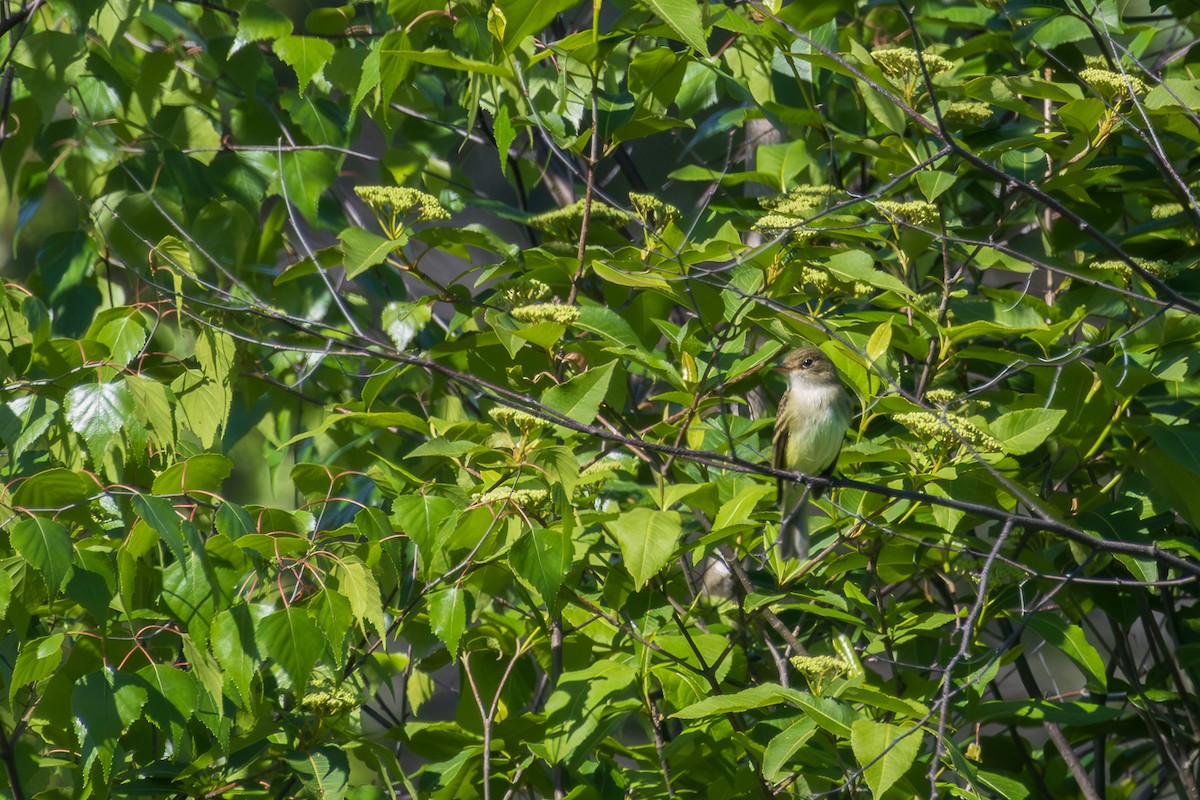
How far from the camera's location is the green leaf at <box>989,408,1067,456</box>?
10.0 ft

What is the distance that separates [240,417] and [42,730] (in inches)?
51.6

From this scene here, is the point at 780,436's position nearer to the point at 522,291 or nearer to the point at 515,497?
the point at 522,291

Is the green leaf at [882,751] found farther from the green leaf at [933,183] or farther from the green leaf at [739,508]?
the green leaf at [933,183]

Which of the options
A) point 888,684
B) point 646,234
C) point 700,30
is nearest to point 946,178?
point 646,234

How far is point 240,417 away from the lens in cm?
418

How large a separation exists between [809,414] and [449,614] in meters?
2.39

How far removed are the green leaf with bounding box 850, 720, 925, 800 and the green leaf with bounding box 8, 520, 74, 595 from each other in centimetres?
156

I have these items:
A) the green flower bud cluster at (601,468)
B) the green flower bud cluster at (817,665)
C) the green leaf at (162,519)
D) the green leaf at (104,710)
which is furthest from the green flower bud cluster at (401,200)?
the green flower bud cluster at (817,665)

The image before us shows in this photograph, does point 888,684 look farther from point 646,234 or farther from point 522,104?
point 522,104

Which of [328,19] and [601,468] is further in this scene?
[328,19]

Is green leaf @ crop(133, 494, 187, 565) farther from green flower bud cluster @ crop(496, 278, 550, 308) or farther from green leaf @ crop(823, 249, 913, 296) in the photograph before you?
green leaf @ crop(823, 249, 913, 296)

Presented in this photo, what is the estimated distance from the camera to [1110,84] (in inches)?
133

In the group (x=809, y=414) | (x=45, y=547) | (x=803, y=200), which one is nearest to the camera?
(x=45, y=547)

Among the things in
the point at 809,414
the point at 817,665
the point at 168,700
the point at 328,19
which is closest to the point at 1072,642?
the point at 817,665
